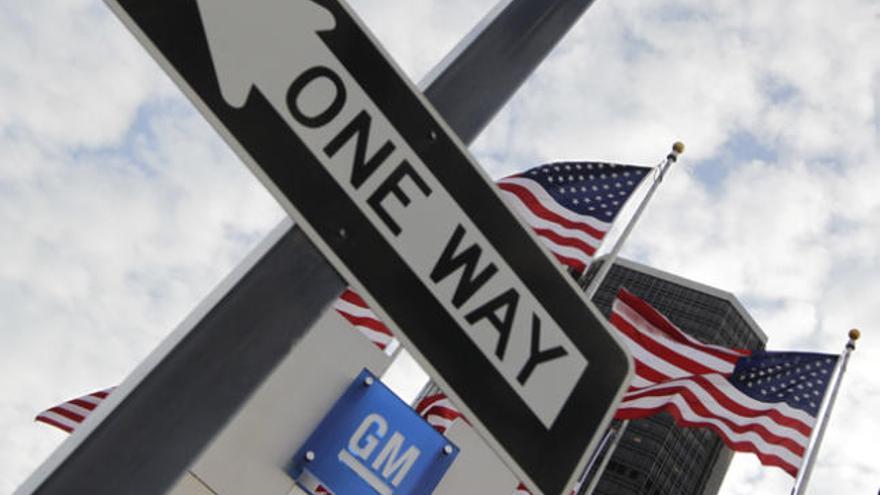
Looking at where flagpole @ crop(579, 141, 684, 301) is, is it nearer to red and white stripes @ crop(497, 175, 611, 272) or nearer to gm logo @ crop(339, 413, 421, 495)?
red and white stripes @ crop(497, 175, 611, 272)

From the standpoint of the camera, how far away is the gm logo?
12.5 metres

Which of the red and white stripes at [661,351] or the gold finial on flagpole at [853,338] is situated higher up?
the gold finial on flagpole at [853,338]

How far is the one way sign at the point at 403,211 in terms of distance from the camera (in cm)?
154

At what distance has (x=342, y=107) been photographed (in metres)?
1.69

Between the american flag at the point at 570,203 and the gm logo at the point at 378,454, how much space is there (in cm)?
359

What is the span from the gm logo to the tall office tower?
9309cm

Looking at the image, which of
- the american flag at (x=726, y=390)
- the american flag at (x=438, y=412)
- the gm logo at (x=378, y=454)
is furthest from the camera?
the american flag at (x=438, y=412)

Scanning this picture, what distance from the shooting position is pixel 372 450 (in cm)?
1276

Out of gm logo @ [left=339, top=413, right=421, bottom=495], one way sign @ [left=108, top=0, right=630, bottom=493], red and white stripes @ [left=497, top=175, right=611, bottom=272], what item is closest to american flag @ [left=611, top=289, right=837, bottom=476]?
red and white stripes @ [left=497, top=175, right=611, bottom=272]

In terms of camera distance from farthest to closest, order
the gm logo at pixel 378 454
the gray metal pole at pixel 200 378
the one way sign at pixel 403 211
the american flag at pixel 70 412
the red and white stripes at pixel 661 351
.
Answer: the american flag at pixel 70 412 → the red and white stripes at pixel 661 351 → the gm logo at pixel 378 454 → the one way sign at pixel 403 211 → the gray metal pole at pixel 200 378

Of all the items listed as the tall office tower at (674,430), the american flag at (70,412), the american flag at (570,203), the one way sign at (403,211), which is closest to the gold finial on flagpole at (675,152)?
the american flag at (570,203)

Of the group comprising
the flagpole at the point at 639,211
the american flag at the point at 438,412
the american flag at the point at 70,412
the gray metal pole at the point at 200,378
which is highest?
the flagpole at the point at 639,211

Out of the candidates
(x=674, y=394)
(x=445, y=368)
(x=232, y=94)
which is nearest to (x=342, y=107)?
(x=232, y=94)

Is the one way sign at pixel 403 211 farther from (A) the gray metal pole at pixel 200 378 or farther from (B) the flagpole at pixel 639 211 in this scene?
(B) the flagpole at pixel 639 211
